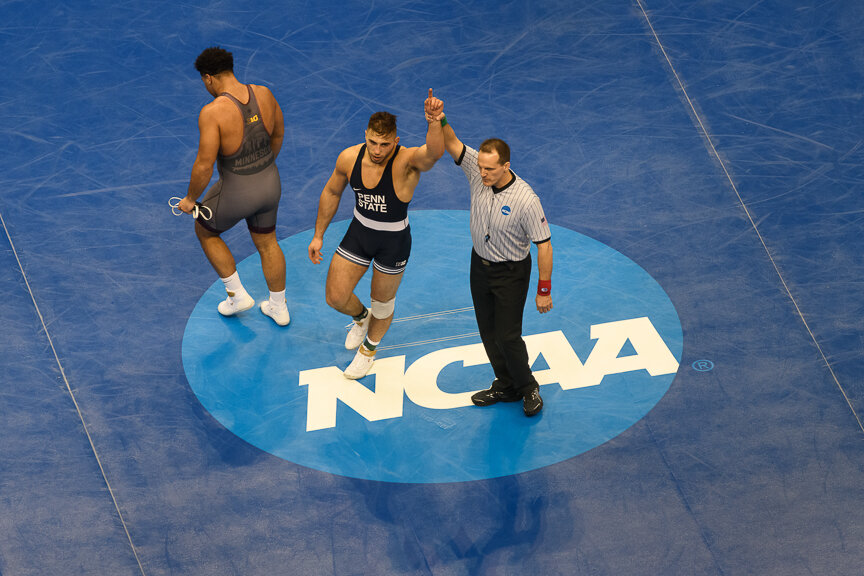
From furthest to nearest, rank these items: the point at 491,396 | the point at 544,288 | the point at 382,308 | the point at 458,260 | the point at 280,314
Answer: the point at 458,260 < the point at 280,314 < the point at 382,308 < the point at 491,396 < the point at 544,288

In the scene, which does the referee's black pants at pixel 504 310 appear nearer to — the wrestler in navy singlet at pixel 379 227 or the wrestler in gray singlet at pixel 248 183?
the wrestler in navy singlet at pixel 379 227

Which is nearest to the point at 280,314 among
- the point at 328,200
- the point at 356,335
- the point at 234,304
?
the point at 234,304

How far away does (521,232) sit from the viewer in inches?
213

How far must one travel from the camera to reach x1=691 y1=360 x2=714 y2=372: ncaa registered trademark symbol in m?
6.31

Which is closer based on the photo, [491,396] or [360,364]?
[491,396]

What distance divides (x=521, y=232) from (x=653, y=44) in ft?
15.5

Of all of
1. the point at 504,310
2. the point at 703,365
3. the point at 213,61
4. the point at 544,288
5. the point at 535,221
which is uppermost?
the point at 213,61

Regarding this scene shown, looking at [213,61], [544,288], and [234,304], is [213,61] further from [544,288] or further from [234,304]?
[544,288]

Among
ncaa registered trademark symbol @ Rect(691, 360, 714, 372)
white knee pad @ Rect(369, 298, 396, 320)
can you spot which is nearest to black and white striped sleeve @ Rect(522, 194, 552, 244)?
A: white knee pad @ Rect(369, 298, 396, 320)

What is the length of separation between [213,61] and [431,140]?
Answer: 154 cm

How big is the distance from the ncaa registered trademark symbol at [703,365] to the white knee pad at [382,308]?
1.96 m

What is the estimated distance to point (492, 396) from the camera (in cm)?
611

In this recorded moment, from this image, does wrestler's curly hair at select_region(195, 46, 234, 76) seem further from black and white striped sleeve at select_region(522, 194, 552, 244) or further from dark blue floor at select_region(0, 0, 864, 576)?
black and white striped sleeve at select_region(522, 194, 552, 244)

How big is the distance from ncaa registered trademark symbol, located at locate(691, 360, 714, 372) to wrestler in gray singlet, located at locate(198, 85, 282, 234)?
2907 mm
